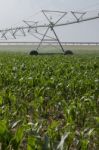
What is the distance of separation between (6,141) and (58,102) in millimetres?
2754

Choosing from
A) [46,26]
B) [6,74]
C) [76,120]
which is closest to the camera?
[76,120]

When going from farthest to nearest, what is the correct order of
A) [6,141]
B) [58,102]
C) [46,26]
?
Answer: 1. [46,26]
2. [58,102]
3. [6,141]

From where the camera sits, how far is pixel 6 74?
9586 millimetres

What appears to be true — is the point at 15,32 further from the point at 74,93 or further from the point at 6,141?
the point at 6,141

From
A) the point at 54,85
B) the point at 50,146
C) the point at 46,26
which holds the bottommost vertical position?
the point at 50,146

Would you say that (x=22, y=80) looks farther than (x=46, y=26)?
No

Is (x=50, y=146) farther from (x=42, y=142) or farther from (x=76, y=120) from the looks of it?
(x=76, y=120)

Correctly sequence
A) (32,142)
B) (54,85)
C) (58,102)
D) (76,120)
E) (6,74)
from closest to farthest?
→ (32,142)
(76,120)
(58,102)
(54,85)
(6,74)

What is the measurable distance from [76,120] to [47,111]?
84 cm

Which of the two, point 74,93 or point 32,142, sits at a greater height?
point 74,93

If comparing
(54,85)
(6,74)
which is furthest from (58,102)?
(6,74)

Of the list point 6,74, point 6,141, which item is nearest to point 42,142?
point 6,141

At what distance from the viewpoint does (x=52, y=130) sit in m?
3.73

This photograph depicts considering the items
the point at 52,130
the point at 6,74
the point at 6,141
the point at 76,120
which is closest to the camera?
the point at 6,141
